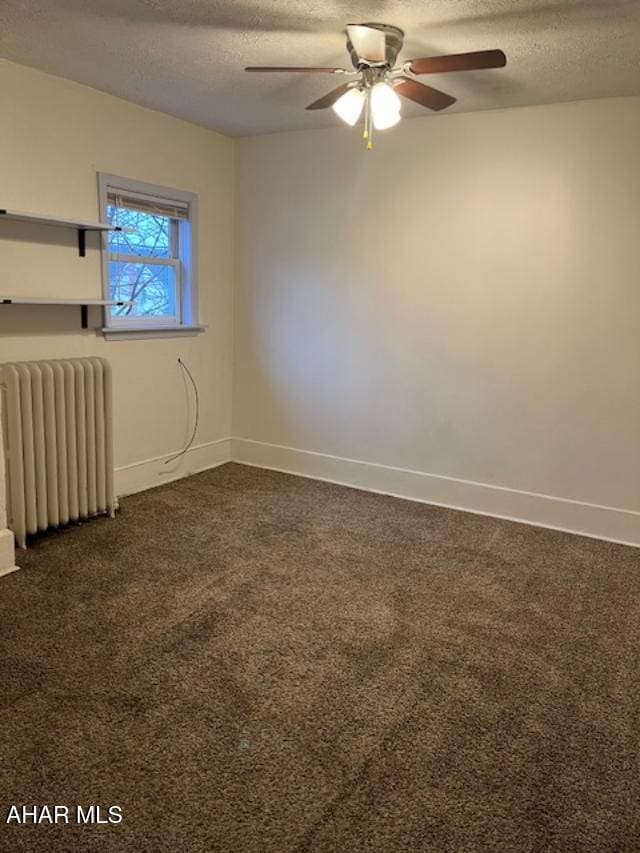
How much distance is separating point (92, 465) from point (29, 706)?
173 centimetres

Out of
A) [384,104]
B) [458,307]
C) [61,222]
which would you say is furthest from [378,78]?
[61,222]

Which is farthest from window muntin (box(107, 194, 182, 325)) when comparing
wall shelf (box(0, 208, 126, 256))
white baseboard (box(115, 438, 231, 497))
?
white baseboard (box(115, 438, 231, 497))

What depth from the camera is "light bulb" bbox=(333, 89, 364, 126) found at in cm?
271

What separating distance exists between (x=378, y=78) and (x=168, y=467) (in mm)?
2923

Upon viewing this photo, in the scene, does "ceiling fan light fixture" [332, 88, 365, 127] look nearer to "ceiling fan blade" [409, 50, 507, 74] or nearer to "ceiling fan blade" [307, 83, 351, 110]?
"ceiling fan blade" [307, 83, 351, 110]

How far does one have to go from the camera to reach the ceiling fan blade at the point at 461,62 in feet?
7.22

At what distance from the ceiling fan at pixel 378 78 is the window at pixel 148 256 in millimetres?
1659

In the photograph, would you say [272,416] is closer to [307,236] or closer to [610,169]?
[307,236]

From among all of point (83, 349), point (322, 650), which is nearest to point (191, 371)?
point (83, 349)

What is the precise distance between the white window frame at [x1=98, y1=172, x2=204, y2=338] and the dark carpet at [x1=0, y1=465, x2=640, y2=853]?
4.42ft

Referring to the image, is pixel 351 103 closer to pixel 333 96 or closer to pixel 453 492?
pixel 333 96

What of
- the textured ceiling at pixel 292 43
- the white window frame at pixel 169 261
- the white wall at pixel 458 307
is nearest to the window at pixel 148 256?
the white window frame at pixel 169 261

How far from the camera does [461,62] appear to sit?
2.28m

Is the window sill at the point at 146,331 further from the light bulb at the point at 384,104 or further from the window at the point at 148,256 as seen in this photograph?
the light bulb at the point at 384,104
